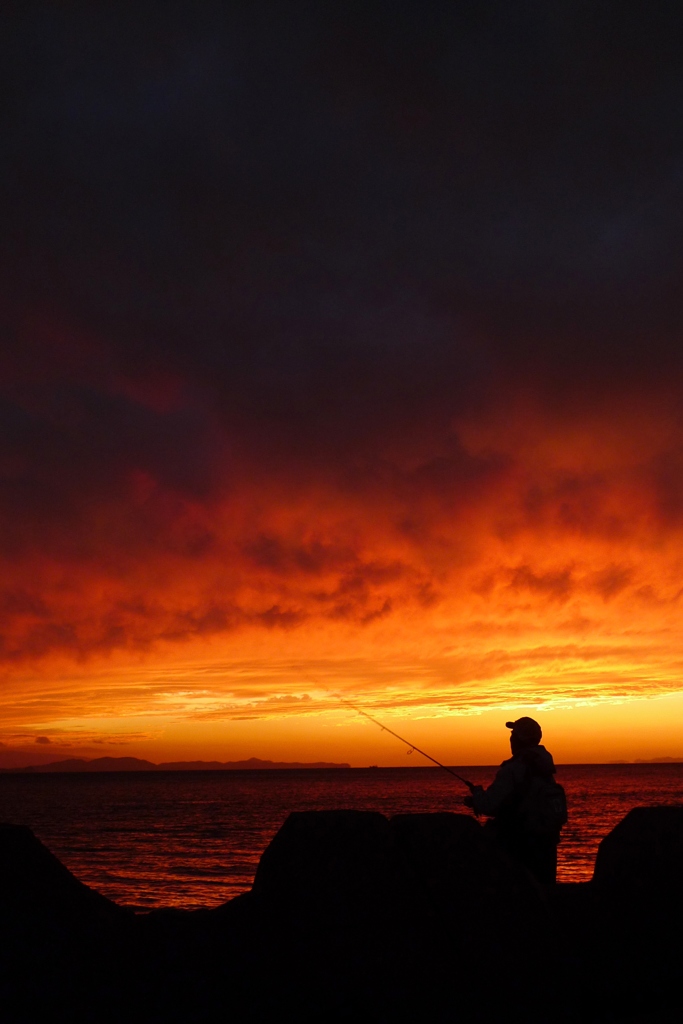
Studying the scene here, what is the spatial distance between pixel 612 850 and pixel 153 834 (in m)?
40.6

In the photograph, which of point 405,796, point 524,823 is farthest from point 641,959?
point 405,796

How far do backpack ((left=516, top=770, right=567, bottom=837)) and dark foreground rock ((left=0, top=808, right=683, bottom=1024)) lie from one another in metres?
0.33

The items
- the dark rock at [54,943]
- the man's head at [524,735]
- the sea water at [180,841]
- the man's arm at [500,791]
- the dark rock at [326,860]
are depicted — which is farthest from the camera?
the sea water at [180,841]

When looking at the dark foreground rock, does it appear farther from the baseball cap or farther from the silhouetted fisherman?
the baseball cap

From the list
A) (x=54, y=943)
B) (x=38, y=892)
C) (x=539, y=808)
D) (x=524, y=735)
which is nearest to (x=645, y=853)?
(x=539, y=808)

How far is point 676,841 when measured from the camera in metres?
6.29

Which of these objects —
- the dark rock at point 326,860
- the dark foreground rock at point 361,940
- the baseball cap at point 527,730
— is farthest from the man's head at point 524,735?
the dark rock at point 326,860

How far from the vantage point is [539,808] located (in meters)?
6.08

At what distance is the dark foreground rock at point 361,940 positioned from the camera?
5.43m

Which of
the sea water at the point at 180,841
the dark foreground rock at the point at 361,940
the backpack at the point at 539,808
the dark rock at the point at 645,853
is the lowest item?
the sea water at the point at 180,841

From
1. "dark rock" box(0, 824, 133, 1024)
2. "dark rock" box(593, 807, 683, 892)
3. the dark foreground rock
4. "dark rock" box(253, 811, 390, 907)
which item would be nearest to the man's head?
the dark foreground rock

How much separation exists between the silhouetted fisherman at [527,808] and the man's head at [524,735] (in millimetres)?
65

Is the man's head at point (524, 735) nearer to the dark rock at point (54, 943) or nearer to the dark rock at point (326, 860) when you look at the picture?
the dark rock at point (326, 860)

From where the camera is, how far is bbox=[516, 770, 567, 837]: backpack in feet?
19.9
